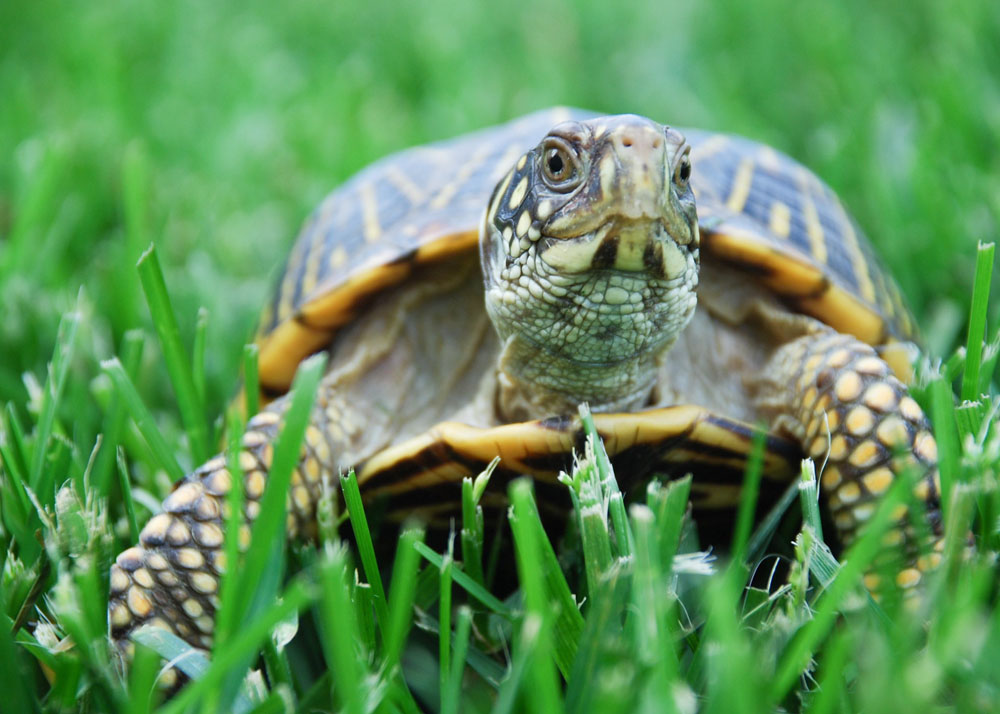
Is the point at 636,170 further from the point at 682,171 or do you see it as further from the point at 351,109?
the point at 351,109

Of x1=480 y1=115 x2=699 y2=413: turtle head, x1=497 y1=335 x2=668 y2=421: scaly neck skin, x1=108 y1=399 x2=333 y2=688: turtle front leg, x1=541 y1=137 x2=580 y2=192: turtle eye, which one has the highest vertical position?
x1=541 y1=137 x2=580 y2=192: turtle eye

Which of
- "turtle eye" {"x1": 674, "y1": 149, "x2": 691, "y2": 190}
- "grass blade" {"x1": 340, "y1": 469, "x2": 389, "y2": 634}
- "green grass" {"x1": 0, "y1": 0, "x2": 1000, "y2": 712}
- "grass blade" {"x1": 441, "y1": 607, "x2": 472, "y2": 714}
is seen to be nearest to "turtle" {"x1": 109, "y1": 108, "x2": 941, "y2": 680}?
"turtle eye" {"x1": 674, "y1": 149, "x2": 691, "y2": 190}

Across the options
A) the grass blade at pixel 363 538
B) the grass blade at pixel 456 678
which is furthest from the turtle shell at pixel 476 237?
the grass blade at pixel 456 678

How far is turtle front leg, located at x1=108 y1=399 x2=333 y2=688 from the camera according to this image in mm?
1246

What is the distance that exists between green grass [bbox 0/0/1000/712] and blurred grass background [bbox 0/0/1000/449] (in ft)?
0.05

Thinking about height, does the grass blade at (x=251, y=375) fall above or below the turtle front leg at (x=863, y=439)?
above

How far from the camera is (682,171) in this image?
1.24 meters

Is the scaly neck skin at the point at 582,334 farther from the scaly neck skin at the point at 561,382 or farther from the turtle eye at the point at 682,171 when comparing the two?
the turtle eye at the point at 682,171

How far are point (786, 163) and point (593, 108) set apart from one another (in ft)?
6.14

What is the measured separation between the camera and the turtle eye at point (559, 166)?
3.92 feet

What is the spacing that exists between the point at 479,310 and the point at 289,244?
102cm

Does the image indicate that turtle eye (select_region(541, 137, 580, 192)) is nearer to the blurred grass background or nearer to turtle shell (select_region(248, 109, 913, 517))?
turtle shell (select_region(248, 109, 913, 517))

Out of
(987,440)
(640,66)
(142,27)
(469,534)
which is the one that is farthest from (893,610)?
(142,27)

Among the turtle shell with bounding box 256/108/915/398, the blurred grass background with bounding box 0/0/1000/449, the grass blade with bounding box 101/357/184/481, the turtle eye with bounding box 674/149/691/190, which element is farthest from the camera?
the blurred grass background with bounding box 0/0/1000/449
